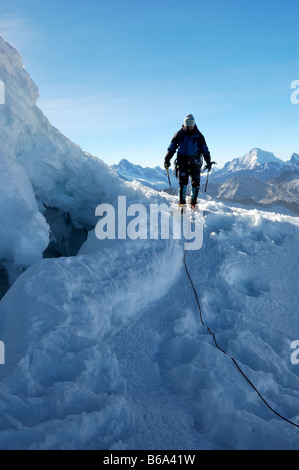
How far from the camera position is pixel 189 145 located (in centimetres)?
934

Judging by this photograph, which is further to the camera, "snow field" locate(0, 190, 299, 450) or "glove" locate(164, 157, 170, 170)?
"glove" locate(164, 157, 170, 170)

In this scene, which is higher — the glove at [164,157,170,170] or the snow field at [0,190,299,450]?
the glove at [164,157,170,170]

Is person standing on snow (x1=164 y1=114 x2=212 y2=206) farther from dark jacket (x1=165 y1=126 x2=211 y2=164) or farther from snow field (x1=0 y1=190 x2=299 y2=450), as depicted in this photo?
snow field (x1=0 y1=190 x2=299 y2=450)

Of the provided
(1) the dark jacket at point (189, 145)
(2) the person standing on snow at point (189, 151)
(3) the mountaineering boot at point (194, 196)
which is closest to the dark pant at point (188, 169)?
(2) the person standing on snow at point (189, 151)

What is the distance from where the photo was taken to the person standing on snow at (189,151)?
9250 mm

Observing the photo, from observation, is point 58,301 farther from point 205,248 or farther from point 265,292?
point 265,292

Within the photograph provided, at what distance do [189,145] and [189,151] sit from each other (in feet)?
0.59

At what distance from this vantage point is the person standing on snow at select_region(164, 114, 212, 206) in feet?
30.3

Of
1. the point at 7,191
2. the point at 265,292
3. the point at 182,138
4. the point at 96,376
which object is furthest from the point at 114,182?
the point at 96,376

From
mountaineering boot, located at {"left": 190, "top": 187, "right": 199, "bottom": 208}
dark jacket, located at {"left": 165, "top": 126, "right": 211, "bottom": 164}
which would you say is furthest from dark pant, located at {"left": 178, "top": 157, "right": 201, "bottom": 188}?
mountaineering boot, located at {"left": 190, "top": 187, "right": 199, "bottom": 208}

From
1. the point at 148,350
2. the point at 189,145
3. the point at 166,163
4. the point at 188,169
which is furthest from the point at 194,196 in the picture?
the point at 148,350

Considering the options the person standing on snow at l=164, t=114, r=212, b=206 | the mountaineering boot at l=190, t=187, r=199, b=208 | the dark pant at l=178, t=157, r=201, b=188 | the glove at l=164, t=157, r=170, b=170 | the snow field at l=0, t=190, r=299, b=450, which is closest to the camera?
the snow field at l=0, t=190, r=299, b=450

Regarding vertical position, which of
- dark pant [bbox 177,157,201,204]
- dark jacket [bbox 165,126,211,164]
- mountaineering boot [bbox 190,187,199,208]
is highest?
dark jacket [bbox 165,126,211,164]
